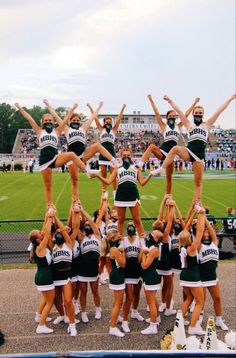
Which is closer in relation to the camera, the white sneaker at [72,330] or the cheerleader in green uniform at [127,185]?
the white sneaker at [72,330]

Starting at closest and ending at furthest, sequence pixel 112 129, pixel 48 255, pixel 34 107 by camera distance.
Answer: pixel 48 255 < pixel 112 129 < pixel 34 107

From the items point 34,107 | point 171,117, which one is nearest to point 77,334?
point 171,117

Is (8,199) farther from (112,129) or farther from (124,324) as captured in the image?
(124,324)

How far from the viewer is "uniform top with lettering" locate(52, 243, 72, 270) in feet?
22.9

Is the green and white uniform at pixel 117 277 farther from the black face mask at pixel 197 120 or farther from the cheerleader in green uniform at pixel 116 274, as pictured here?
the black face mask at pixel 197 120

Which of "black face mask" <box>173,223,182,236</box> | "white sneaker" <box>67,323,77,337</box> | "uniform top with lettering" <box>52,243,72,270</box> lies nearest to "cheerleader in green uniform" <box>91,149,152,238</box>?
"black face mask" <box>173,223,182,236</box>

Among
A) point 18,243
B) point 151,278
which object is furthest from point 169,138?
point 18,243

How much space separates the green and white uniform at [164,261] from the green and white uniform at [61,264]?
1.85 meters

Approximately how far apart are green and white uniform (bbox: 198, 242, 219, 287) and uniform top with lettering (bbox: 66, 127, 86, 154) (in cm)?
286

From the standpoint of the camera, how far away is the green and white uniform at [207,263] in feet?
23.1

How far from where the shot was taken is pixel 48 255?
6.95m

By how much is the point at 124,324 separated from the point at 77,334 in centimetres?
82

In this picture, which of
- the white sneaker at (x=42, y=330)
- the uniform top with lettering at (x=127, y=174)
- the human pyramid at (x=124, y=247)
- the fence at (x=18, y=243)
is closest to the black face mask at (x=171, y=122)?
the human pyramid at (x=124, y=247)

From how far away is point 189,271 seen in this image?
6969 mm
